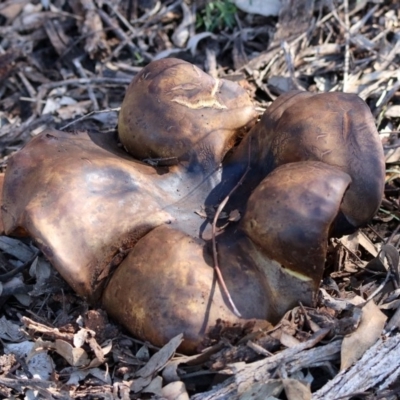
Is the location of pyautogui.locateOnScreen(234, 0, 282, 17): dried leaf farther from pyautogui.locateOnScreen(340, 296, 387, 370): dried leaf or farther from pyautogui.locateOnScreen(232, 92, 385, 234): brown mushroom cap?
pyautogui.locateOnScreen(340, 296, 387, 370): dried leaf

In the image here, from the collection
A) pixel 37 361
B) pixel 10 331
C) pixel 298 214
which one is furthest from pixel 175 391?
pixel 10 331

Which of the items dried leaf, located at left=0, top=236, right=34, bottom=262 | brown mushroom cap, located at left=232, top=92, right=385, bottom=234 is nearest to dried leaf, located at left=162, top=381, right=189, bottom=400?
brown mushroom cap, located at left=232, top=92, right=385, bottom=234

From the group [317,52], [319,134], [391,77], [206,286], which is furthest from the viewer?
[317,52]

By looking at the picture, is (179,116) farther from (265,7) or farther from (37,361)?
(265,7)

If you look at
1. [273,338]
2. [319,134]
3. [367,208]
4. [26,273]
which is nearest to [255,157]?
[319,134]

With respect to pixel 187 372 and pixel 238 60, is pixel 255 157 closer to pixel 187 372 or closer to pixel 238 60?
pixel 187 372
